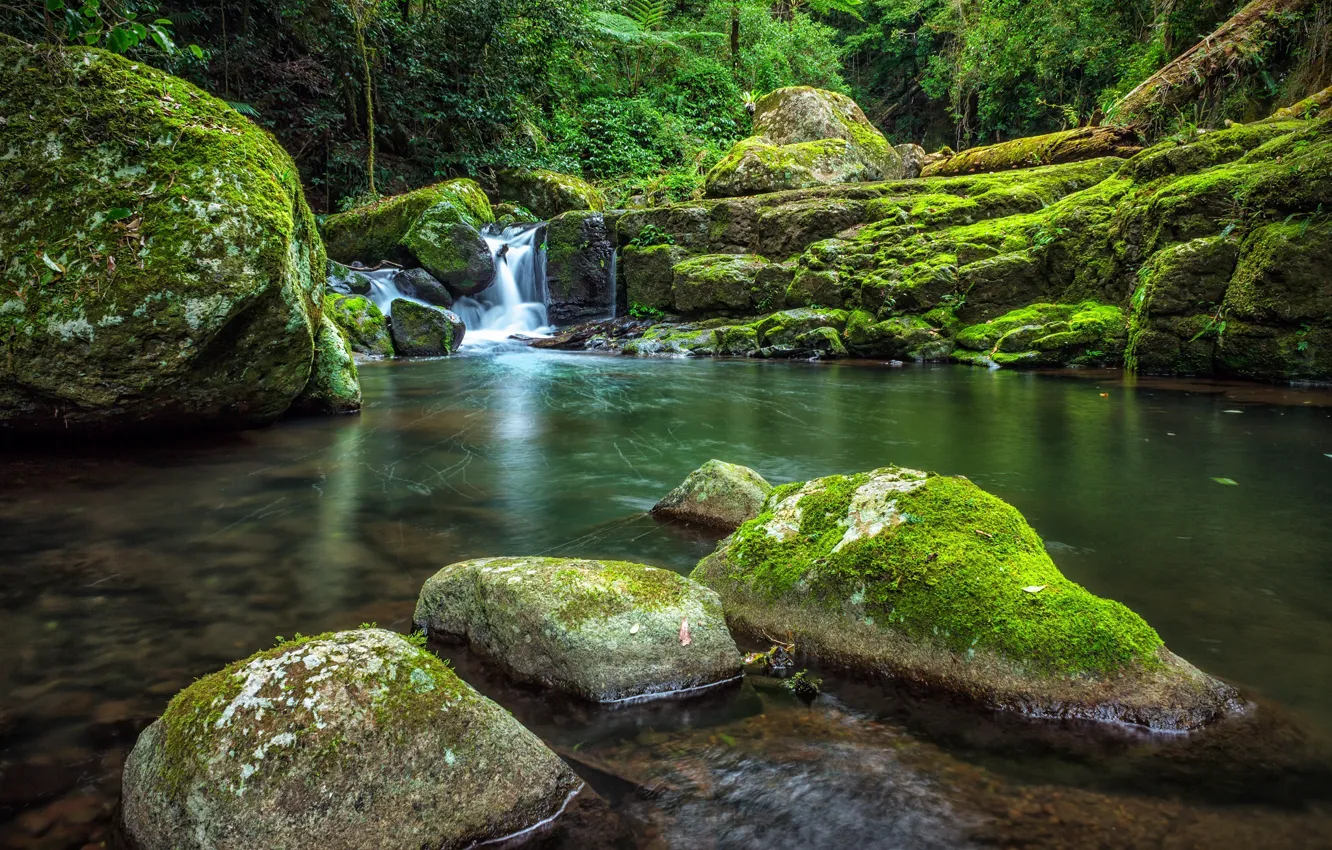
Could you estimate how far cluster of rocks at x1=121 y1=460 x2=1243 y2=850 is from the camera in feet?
5.67

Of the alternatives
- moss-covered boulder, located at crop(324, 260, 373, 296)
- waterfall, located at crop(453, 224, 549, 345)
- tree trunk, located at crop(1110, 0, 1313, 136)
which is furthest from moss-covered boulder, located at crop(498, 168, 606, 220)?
tree trunk, located at crop(1110, 0, 1313, 136)

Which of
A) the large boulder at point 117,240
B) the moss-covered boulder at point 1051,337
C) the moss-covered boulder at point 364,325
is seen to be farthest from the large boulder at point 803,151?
the large boulder at point 117,240

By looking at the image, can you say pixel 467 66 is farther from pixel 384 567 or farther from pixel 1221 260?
pixel 384 567

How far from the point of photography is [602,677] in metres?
2.46

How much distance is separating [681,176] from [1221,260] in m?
16.9

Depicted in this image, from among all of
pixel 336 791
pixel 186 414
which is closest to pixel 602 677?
pixel 336 791

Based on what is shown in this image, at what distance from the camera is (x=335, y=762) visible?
5.72 ft

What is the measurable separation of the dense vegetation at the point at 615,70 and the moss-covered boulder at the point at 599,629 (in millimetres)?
9268

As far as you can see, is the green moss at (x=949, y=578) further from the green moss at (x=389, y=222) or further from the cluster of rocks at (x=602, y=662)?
the green moss at (x=389, y=222)

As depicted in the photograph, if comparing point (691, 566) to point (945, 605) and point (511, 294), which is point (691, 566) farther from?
point (511, 294)

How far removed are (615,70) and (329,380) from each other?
81.7 feet

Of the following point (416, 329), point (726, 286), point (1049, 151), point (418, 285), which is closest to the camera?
point (416, 329)

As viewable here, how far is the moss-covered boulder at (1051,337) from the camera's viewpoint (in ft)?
39.5

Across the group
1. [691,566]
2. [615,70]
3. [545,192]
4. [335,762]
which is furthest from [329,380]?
[615,70]
